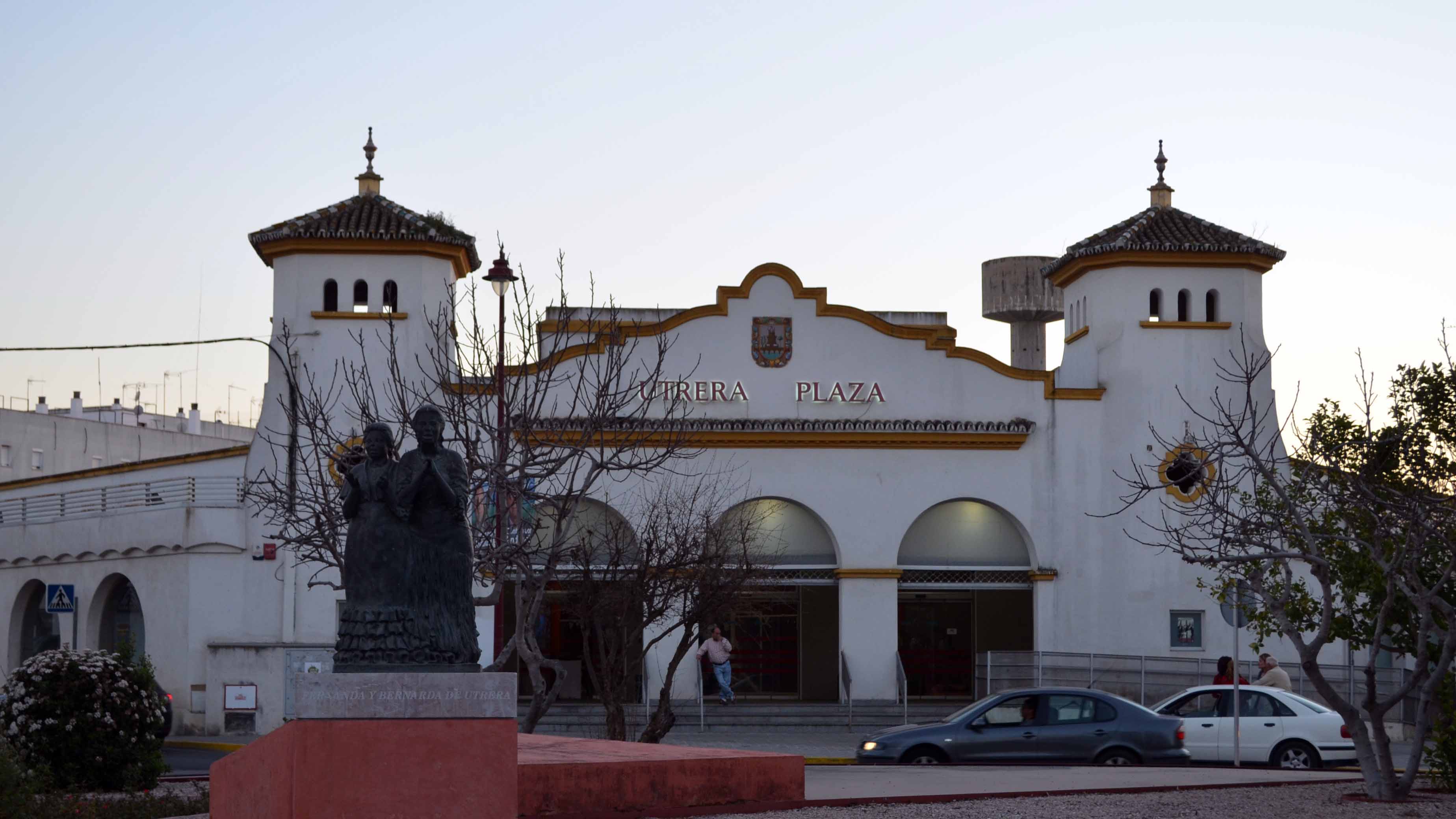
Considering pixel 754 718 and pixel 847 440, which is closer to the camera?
pixel 754 718

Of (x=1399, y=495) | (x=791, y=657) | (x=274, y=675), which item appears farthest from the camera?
(x=791, y=657)

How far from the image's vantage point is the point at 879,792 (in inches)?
652

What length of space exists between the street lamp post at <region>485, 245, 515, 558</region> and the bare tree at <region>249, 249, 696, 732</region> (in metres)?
0.08

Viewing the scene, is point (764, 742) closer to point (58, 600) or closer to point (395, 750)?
point (58, 600)

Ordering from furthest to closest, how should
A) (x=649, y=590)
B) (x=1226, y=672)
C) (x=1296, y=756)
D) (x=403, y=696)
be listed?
(x=1226, y=672), (x=649, y=590), (x=1296, y=756), (x=403, y=696)

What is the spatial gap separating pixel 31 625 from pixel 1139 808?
1233 inches

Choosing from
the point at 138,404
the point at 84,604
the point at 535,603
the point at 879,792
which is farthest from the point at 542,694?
the point at 138,404

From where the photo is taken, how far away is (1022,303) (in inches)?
1902

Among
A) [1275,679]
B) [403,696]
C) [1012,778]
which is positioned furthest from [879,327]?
[403,696]

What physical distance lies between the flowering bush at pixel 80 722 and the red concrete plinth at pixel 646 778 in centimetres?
516

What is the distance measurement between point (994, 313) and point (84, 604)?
24544 millimetres

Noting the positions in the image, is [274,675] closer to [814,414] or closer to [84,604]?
[84,604]

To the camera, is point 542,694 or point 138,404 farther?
point 138,404

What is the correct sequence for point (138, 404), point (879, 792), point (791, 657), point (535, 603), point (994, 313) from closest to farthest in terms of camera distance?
1. point (879, 792)
2. point (535, 603)
3. point (791, 657)
4. point (994, 313)
5. point (138, 404)
